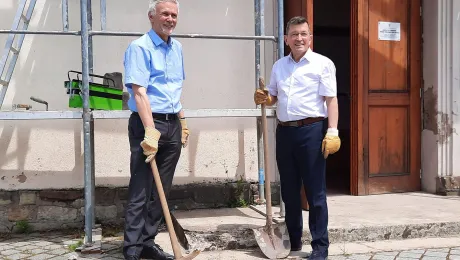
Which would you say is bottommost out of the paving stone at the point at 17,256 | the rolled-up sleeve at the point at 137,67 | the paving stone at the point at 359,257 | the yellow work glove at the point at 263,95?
the paving stone at the point at 359,257

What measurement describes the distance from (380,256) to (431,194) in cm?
220

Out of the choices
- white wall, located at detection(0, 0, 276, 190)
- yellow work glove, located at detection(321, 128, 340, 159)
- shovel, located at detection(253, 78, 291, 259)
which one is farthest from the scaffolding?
yellow work glove, located at detection(321, 128, 340, 159)

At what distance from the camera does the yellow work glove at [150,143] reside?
3234 millimetres

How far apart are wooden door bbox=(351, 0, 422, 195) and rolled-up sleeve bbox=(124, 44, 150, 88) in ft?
9.89

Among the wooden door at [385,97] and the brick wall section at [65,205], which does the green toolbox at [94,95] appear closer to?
the brick wall section at [65,205]

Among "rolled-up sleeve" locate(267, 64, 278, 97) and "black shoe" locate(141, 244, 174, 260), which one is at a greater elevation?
"rolled-up sleeve" locate(267, 64, 278, 97)

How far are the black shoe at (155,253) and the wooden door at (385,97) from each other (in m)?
2.84

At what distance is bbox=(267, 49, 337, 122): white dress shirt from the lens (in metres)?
3.59

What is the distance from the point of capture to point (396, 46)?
225 inches

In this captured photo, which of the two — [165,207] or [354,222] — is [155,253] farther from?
[354,222]

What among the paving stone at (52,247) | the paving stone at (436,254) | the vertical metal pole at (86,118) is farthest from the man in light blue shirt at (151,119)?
the paving stone at (436,254)

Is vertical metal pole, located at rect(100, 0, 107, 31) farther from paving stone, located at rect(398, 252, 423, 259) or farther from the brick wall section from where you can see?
paving stone, located at rect(398, 252, 423, 259)

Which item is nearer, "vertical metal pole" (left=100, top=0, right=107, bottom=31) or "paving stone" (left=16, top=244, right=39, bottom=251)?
"paving stone" (left=16, top=244, right=39, bottom=251)

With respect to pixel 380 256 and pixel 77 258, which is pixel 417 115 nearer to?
pixel 380 256
